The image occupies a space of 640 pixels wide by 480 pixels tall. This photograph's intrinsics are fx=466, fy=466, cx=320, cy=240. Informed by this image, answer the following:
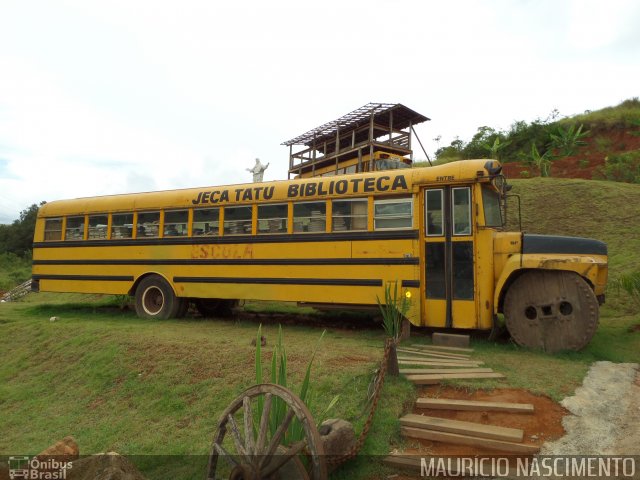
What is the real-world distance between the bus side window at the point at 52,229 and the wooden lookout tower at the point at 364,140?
10720 millimetres

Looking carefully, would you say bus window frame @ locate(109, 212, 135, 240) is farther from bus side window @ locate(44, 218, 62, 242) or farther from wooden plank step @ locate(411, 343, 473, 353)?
wooden plank step @ locate(411, 343, 473, 353)

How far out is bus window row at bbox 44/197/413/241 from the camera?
6.98 meters

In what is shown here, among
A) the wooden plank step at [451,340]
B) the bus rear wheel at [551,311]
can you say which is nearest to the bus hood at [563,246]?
the bus rear wheel at [551,311]

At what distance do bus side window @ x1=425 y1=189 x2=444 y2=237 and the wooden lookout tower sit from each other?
11340 millimetres

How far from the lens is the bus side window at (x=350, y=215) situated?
23.3 feet

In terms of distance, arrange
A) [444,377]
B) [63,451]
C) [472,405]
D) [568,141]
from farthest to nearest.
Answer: [568,141] → [444,377] → [472,405] → [63,451]

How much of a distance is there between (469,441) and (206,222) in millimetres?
6247

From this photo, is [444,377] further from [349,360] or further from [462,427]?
[349,360]

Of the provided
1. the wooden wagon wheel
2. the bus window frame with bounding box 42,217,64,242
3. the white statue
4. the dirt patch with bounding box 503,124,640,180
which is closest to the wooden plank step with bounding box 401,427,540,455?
the wooden wagon wheel

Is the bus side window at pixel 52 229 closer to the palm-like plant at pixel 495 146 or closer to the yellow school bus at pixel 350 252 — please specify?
the yellow school bus at pixel 350 252

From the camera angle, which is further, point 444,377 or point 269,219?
point 269,219

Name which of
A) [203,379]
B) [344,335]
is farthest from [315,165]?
[203,379]

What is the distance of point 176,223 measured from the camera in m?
8.88

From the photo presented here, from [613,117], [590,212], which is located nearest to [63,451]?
[590,212]
